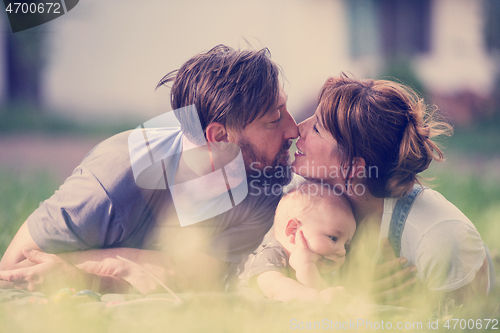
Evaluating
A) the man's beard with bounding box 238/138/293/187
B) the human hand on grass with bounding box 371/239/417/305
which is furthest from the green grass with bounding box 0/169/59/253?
the human hand on grass with bounding box 371/239/417/305

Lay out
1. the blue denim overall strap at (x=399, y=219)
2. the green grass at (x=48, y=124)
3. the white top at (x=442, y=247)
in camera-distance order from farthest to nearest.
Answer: the green grass at (x=48, y=124) < the blue denim overall strap at (x=399, y=219) < the white top at (x=442, y=247)

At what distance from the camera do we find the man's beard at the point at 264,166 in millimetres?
1394

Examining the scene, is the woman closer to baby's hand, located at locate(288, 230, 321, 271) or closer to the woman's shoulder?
the woman's shoulder

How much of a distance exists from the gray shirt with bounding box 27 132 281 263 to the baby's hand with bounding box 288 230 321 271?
0.71 feet

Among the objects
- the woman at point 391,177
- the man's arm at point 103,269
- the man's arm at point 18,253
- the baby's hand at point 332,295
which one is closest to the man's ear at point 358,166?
the woman at point 391,177

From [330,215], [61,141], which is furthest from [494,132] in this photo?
[61,141]

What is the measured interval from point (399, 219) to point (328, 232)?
0.26 m

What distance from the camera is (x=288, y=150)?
4.70 ft

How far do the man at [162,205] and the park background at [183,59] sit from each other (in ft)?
0.28

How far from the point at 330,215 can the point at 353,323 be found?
0.36m

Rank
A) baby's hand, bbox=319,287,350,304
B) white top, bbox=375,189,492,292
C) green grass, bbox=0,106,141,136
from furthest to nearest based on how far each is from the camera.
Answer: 1. green grass, bbox=0,106,141,136
2. white top, bbox=375,189,492,292
3. baby's hand, bbox=319,287,350,304

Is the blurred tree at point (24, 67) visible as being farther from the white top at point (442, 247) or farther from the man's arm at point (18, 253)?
the white top at point (442, 247)

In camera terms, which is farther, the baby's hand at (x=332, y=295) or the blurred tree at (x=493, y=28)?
the blurred tree at (x=493, y=28)

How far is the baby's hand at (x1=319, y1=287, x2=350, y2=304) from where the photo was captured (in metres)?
1.14
